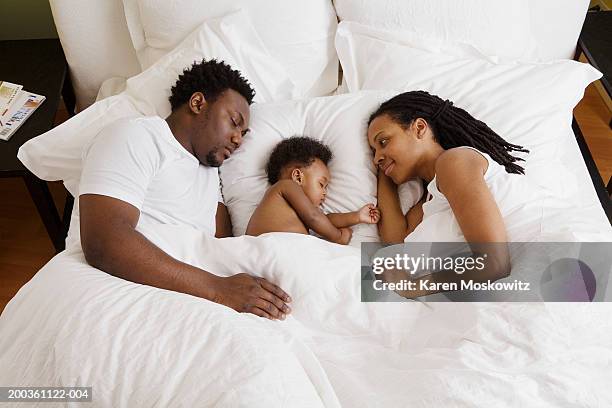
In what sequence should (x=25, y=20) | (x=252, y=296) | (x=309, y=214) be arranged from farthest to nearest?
1. (x=25, y=20)
2. (x=309, y=214)
3. (x=252, y=296)

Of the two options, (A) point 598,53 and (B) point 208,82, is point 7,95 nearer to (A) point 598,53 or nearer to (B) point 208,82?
(B) point 208,82

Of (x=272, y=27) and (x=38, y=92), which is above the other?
(x=272, y=27)

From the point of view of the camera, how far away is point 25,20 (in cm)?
222

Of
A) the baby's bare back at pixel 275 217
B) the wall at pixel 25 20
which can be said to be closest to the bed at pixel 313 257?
the baby's bare back at pixel 275 217

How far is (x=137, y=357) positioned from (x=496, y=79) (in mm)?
1265

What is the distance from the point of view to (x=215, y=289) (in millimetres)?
1274

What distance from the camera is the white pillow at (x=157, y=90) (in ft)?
5.26

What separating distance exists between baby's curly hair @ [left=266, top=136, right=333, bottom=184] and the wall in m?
1.23

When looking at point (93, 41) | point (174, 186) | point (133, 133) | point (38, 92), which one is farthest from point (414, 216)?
point (38, 92)

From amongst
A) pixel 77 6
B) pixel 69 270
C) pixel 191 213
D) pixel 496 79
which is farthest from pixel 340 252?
pixel 77 6

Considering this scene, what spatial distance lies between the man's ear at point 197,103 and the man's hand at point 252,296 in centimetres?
49

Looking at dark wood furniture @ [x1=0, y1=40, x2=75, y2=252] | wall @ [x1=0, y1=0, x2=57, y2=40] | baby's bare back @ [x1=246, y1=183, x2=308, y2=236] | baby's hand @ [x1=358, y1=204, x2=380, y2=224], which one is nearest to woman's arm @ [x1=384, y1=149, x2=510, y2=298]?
baby's hand @ [x1=358, y1=204, x2=380, y2=224]

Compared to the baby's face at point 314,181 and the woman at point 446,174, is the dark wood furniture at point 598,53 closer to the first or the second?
the woman at point 446,174

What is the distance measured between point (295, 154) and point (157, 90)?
0.49 meters
